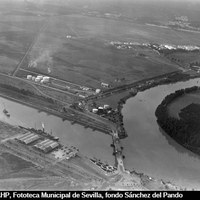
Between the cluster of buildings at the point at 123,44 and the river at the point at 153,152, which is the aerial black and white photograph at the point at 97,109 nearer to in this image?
the river at the point at 153,152

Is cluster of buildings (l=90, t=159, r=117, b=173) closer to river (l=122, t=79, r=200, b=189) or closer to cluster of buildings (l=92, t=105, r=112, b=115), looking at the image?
river (l=122, t=79, r=200, b=189)

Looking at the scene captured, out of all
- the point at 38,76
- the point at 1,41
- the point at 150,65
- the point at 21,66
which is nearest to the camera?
the point at 38,76

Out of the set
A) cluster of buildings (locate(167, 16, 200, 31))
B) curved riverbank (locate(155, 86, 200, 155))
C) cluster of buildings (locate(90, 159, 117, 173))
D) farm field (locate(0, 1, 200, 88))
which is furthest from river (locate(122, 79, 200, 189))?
cluster of buildings (locate(167, 16, 200, 31))

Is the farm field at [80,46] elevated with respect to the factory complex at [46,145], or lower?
elevated

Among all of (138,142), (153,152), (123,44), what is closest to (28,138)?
(138,142)

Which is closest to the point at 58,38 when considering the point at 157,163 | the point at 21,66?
the point at 21,66

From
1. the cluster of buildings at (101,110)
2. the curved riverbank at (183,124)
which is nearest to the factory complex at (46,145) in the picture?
the cluster of buildings at (101,110)

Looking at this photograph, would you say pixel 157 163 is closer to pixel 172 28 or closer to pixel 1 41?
pixel 1 41
